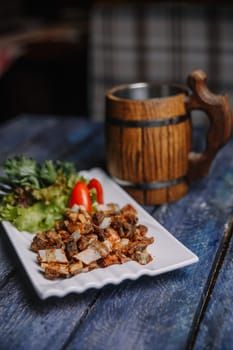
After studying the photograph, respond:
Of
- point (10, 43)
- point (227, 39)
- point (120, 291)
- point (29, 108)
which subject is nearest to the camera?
point (120, 291)

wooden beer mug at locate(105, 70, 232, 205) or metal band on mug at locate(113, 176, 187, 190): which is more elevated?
wooden beer mug at locate(105, 70, 232, 205)

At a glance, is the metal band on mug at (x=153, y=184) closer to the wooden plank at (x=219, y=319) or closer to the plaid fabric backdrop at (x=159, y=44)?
the wooden plank at (x=219, y=319)

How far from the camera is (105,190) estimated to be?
1.37 metres

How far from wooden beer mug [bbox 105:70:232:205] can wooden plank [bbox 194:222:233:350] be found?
37 cm

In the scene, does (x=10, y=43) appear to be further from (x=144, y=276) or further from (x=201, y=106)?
(x=144, y=276)

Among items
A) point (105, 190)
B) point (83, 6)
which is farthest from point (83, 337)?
point (83, 6)

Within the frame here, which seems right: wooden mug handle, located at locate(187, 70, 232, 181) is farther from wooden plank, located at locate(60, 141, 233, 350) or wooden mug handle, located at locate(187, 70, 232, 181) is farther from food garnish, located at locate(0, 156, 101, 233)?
food garnish, located at locate(0, 156, 101, 233)

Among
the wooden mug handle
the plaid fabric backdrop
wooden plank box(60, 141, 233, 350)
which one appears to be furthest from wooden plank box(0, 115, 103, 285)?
the plaid fabric backdrop

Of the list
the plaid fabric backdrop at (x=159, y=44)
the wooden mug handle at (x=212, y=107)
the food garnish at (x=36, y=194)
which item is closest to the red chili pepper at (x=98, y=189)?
the food garnish at (x=36, y=194)

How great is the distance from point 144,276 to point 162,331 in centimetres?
17

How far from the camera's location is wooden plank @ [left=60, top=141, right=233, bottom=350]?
0.82 metres

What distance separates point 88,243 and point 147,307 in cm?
17

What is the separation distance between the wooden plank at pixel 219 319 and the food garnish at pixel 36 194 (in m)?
0.38

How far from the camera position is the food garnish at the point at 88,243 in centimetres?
96
